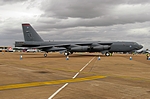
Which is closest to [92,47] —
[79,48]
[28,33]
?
[79,48]

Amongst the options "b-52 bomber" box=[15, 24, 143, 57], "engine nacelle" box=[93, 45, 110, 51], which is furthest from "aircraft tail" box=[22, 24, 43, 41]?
"engine nacelle" box=[93, 45, 110, 51]

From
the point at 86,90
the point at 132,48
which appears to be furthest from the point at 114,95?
the point at 132,48

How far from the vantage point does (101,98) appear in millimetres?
6777

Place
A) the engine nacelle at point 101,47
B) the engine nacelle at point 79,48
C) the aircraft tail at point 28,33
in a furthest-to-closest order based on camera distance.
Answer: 1. the aircraft tail at point 28,33
2. the engine nacelle at point 101,47
3. the engine nacelle at point 79,48

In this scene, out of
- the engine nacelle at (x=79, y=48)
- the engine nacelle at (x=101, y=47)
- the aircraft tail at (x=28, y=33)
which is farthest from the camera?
the aircraft tail at (x=28, y=33)

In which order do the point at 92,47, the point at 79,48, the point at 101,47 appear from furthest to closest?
the point at 92,47 < the point at 101,47 < the point at 79,48

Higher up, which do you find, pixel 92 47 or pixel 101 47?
pixel 92 47

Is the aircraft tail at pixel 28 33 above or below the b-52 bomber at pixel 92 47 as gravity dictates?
above

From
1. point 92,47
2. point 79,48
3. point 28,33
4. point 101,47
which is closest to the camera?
point 79,48

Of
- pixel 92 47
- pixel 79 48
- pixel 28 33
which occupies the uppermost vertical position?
pixel 28 33

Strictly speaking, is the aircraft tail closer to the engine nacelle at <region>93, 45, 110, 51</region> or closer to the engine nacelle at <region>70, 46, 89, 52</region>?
the engine nacelle at <region>70, 46, 89, 52</region>

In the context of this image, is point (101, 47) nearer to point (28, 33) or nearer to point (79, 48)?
point (79, 48)

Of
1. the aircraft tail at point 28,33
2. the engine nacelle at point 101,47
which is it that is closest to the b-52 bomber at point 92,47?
the engine nacelle at point 101,47

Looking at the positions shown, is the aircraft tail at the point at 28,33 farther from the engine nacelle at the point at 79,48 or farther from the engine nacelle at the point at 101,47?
the engine nacelle at the point at 101,47
